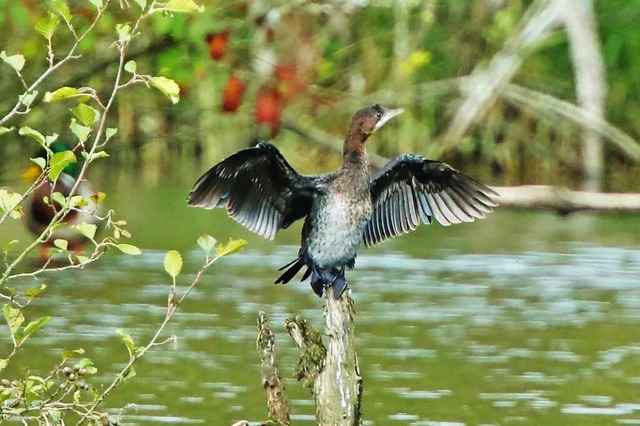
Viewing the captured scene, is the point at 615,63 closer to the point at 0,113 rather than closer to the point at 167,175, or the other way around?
the point at 167,175

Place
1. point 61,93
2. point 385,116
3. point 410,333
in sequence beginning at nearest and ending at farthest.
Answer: point 61,93 → point 385,116 → point 410,333

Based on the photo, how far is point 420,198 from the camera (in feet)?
23.1

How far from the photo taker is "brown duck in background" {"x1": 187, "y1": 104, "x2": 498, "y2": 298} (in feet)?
21.3

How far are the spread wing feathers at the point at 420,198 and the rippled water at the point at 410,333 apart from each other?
3.35 feet

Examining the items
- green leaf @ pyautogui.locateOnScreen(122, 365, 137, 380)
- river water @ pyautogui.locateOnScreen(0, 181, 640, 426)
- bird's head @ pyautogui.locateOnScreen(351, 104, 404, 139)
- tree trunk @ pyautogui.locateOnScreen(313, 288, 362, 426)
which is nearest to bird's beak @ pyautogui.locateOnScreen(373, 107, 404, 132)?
bird's head @ pyautogui.locateOnScreen(351, 104, 404, 139)

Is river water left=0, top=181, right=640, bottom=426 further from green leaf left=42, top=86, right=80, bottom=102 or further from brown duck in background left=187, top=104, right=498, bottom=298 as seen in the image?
green leaf left=42, top=86, right=80, bottom=102

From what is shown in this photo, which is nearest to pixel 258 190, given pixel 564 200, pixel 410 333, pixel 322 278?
pixel 322 278

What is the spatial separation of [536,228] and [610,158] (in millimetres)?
3729

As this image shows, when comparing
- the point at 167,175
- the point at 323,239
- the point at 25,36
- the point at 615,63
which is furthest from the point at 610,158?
the point at 323,239

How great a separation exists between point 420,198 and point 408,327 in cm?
289

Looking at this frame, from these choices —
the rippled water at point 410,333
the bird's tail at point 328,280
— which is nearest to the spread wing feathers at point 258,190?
the bird's tail at point 328,280

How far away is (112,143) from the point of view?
12859mm

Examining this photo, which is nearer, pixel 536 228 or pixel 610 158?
pixel 536 228

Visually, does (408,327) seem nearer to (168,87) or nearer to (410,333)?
(410,333)
